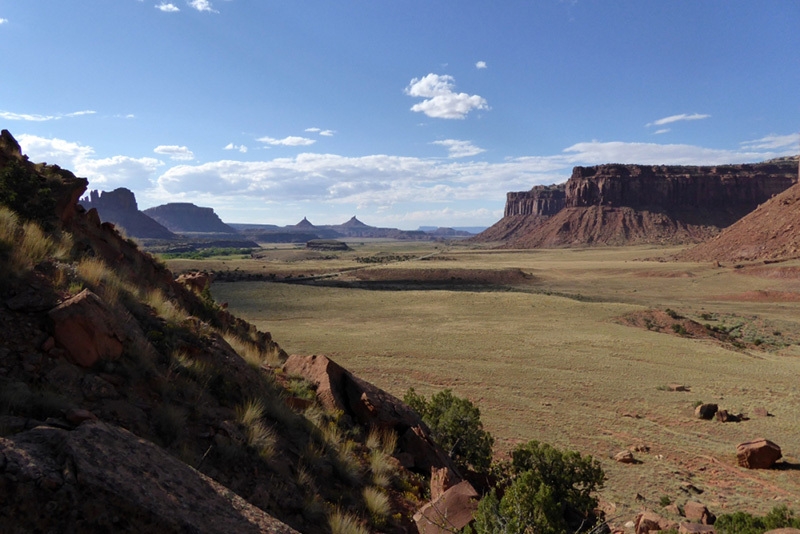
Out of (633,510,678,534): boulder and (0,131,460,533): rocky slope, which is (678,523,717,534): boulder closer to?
(633,510,678,534): boulder

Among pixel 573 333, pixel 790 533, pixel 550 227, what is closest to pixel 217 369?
pixel 790 533

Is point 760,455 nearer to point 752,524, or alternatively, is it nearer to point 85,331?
point 752,524

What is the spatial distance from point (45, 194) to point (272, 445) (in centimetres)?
756

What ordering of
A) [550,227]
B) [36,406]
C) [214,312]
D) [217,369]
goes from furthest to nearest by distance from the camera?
[550,227], [214,312], [217,369], [36,406]

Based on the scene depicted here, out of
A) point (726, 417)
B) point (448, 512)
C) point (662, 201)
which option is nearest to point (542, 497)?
point (448, 512)

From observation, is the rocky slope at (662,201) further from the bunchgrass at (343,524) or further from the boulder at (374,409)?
the bunchgrass at (343,524)

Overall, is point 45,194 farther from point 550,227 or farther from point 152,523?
point 550,227

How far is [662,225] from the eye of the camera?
14400 cm

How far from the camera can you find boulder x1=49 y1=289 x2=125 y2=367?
5.11 metres

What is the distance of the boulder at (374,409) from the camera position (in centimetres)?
830

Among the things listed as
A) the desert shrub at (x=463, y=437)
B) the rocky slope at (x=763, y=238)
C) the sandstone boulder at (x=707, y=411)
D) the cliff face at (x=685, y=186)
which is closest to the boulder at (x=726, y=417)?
the sandstone boulder at (x=707, y=411)

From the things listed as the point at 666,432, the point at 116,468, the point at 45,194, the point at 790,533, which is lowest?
the point at 666,432

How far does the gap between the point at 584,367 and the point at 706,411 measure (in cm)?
632

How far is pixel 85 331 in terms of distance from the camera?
17.3 feet
